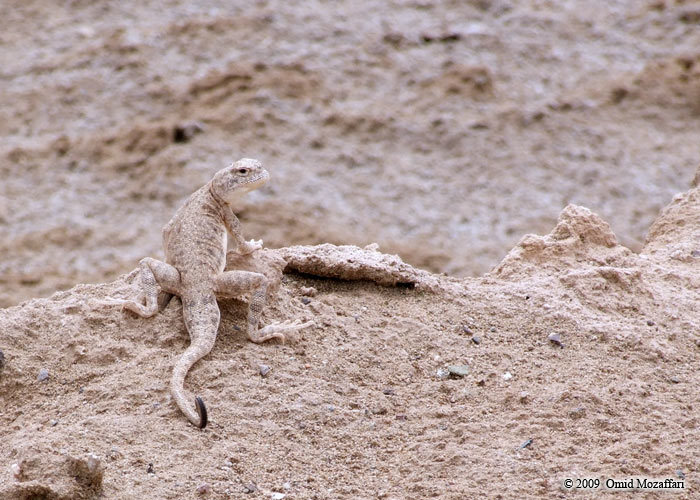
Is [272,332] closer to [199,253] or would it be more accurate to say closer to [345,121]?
[199,253]

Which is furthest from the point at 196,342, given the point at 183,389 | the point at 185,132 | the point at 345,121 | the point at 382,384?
the point at 345,121

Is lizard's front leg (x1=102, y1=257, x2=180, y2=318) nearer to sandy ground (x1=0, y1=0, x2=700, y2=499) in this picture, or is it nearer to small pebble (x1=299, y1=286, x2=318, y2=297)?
sandy ground (x1=0, y1=0, x2=700, y2=499)

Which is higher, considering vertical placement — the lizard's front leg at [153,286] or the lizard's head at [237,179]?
the lizard's head at [237,179]

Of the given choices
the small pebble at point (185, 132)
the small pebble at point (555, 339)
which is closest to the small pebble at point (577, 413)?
the small pebble at point (555, 339)

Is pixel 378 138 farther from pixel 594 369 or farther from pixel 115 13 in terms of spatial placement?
pixel 594 369

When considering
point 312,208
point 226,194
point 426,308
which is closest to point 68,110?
point 312,208

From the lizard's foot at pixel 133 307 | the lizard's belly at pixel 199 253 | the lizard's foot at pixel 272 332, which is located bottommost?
the lizard's foot at pixel 272 332

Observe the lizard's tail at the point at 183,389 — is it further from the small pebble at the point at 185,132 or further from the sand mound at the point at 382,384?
the small pebble at the point at 185,132

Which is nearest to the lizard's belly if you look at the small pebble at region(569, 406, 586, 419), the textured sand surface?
the small pebble at region(569, 406, 586, 419)
